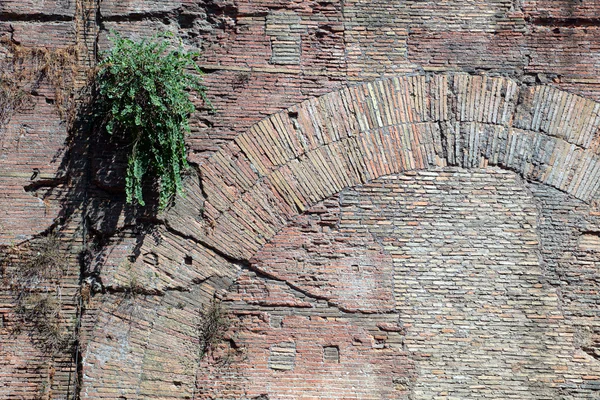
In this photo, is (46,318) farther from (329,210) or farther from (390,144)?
(390,144)

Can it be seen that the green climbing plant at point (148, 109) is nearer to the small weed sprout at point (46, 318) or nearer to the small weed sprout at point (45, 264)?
the small weed sprout at point (45, 264)

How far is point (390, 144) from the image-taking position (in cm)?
645

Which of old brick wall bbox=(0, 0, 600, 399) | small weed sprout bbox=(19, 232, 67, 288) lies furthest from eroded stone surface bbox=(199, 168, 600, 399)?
small weed sprout bbox=(19, 232, 67, 288)

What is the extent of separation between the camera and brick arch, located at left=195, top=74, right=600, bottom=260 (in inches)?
248

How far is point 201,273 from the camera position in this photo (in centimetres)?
616

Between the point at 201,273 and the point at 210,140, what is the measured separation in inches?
48.9

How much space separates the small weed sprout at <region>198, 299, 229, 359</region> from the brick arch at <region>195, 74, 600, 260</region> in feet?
1.79

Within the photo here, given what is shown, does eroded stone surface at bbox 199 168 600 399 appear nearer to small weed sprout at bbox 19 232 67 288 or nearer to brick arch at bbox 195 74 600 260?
brick arch at bbox 195 74 600 260

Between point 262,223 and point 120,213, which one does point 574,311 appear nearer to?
point 262,223

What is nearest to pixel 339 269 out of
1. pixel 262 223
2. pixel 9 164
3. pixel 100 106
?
pixel 262 223

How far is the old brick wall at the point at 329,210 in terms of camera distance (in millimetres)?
6055

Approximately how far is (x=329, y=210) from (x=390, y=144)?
862mm

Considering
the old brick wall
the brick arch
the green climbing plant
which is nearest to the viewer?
the green climbing plant

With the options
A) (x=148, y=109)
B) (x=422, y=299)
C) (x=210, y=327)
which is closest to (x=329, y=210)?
(x=422, y=299)
